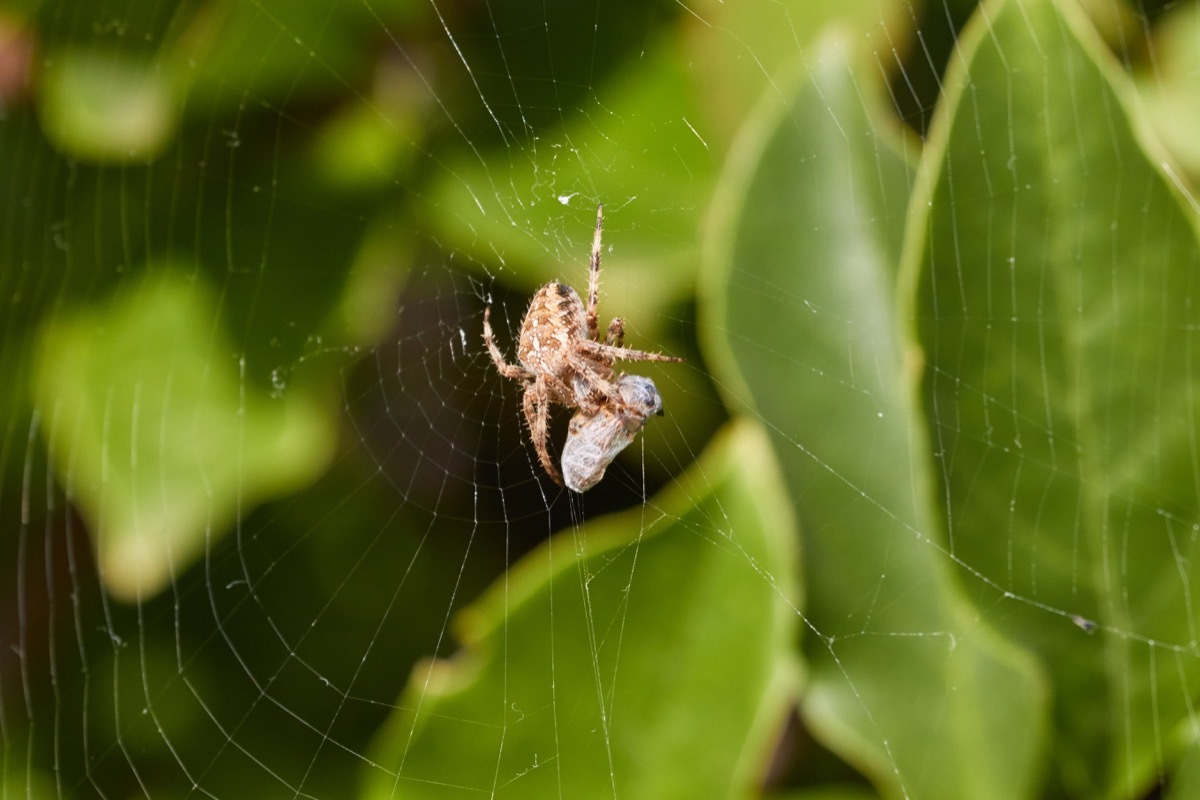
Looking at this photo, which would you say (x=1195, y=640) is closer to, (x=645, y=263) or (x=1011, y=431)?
(x=1011, y=431)

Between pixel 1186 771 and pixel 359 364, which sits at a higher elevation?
pixel 359 364

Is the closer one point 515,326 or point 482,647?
point 482,647

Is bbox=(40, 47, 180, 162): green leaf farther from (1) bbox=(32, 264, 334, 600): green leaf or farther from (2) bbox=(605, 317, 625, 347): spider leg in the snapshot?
(2) bbox=(605, 317, 625, 347): spider leg

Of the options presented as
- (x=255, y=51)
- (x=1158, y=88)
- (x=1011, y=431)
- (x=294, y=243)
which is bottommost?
(x=1011, y=431)

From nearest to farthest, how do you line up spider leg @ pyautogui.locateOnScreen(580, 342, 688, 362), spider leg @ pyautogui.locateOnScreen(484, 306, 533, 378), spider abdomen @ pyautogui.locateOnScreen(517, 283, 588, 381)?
spider leg @ pyautogui.locateOnScreen(580, 342, 688, 362)
spider abdomen @ pyautogui.locateOnScreen(517, 283, 588, 381)
spider leg @ pyautogui.locateOnScreen(484, 306, 533, 378)

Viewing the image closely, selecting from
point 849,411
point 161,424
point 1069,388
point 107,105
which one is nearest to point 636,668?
point 849,411

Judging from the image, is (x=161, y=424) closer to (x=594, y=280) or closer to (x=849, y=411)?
(x=594, y=280)

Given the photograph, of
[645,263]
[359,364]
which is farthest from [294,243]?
[645,263]

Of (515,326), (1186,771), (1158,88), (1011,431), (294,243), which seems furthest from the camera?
(515,326)

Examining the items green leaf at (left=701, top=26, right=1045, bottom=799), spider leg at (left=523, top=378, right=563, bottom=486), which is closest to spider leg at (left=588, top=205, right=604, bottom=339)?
spider leg at (left=523, top=378, right=563, bottom=486)
